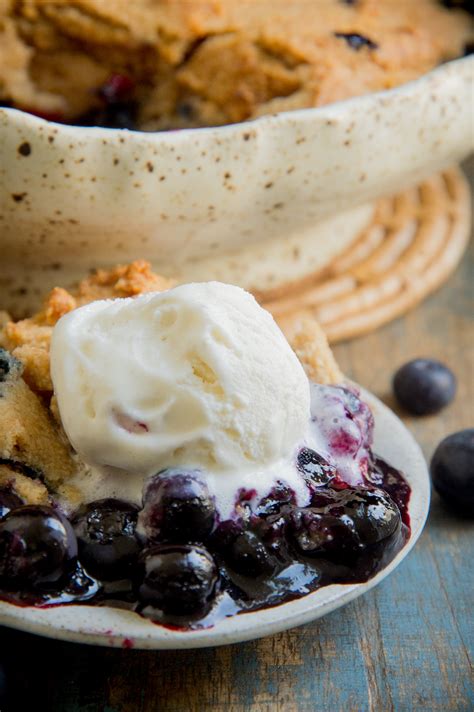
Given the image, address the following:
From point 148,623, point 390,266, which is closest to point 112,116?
point 390,266

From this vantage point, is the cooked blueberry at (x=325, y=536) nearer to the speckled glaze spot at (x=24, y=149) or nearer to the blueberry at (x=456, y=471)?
the blueberry at (x=456, y=471)

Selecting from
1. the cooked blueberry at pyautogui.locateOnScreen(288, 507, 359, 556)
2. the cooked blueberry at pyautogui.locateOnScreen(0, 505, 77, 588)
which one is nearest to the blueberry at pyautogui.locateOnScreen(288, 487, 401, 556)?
the cooked blueberry at pyautogui.locateOnScreen(288, 507, 359, 556)

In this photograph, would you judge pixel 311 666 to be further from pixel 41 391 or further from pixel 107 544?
pixel 41 391

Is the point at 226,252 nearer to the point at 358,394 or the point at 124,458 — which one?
the point at 358,394

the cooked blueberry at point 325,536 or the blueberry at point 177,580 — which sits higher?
the blueberry at point 177,580

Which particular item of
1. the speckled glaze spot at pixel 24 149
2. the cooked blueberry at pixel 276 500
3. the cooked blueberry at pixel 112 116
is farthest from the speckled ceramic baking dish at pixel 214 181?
the cooked blueberry at pixel 276 500

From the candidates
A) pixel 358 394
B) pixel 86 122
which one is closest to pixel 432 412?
pixel 358 394
